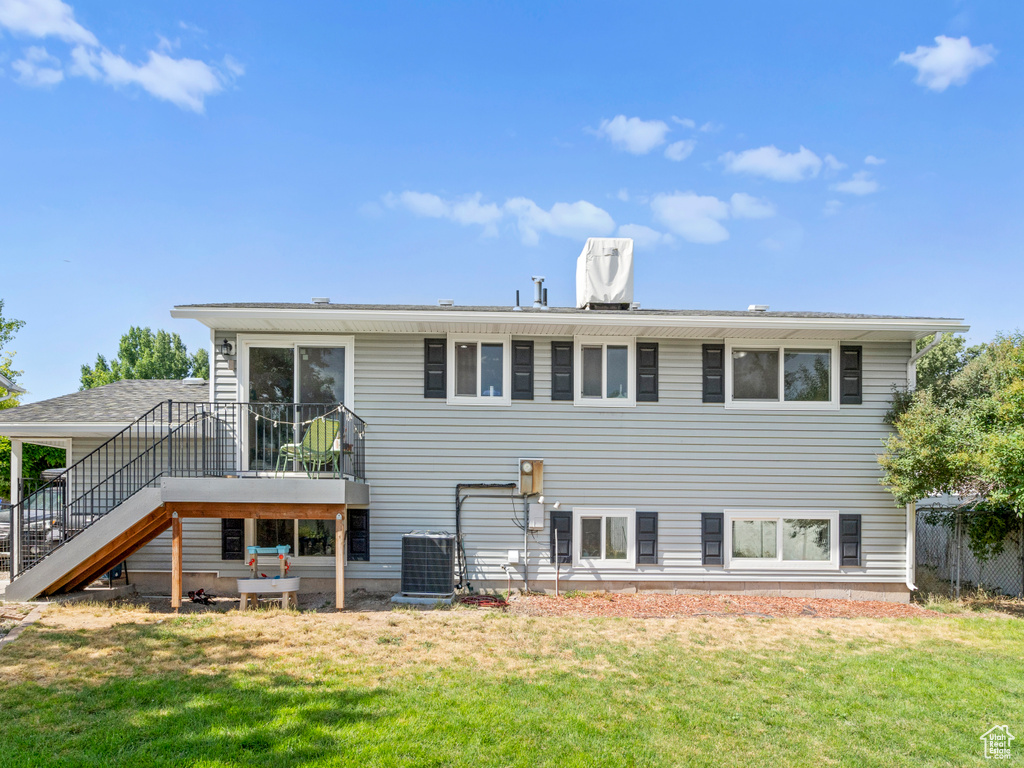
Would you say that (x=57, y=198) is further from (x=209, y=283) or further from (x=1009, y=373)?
(x=1009, y=373)

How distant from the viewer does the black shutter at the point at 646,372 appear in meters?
10.2

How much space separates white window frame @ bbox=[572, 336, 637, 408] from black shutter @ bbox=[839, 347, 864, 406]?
3.33 metres

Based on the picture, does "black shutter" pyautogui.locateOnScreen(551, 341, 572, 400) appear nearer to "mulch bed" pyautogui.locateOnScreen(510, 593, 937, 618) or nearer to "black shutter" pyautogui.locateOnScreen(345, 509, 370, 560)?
"mulch bed" pyautogui.locateOnScreen(510, 593, 937, 618)

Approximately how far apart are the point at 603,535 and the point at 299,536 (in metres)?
4.70

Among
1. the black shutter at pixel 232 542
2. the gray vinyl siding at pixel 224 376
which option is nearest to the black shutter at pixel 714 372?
the gray vinyl siding at pixel 224 376

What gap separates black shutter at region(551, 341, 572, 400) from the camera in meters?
10.2

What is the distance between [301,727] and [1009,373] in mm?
10065

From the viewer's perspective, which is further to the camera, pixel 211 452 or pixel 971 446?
pixel 211 452

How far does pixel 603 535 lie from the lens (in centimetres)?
1004

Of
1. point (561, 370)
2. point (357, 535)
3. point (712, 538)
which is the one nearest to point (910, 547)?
point (712, 538)

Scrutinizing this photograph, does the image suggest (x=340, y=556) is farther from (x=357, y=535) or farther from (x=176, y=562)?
(x=176, y=562)

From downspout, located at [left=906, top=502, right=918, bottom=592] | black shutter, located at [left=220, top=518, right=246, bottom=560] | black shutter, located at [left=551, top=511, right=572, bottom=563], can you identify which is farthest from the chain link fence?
black shutter, located at [left=220, top=518, right=246, bottom=560]

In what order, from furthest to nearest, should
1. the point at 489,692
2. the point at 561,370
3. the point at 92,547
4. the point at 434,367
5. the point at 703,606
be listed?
the point at 561,370 → the point at 434,367 → the point at 703,606 → the point at 92,547 → the point at 489,692

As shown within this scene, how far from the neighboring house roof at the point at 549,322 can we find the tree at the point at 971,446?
3.33ft
